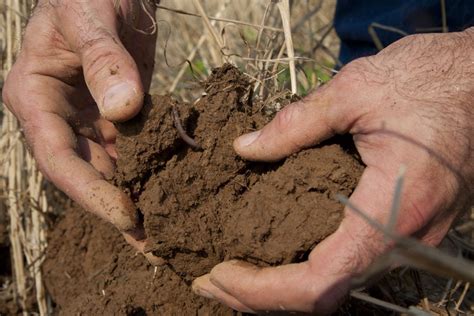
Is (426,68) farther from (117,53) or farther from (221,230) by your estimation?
(117,53)

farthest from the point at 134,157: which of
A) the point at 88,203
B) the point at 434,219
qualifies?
the point at 434,219

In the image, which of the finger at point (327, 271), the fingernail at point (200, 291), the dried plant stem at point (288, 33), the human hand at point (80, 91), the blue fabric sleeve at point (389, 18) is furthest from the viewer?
the blue fabric sleeve at point (389, 18)

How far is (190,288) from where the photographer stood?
1777 mm

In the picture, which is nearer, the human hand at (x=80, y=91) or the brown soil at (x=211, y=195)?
the brown soil at (x=211, y=195)

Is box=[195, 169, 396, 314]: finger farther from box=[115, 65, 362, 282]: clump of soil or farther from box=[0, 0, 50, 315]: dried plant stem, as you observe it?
box=[0, 0, 50, 315]: dried plant stem

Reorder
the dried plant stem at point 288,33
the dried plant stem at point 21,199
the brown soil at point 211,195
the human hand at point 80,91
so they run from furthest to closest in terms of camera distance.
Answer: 1. the dried plant stem at point 21,199
2. the dried plant stem at point 288,33
3. the human hand at point 80,91
4. the brown soil at point 211,195

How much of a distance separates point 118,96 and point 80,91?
2.34 feet

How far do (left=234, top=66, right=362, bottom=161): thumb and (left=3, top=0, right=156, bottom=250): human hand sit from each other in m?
0.38

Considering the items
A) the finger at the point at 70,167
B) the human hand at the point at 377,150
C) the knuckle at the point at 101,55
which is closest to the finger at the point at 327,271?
the human hand at the point at 377,150

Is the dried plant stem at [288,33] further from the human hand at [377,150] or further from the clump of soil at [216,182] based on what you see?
the human hand at [377,150]

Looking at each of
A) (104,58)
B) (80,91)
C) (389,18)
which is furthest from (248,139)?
(389,18)

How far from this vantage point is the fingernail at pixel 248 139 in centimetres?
158

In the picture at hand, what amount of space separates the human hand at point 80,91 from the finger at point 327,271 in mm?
517

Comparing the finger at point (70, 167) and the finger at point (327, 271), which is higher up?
the finger at point (70, 167)
